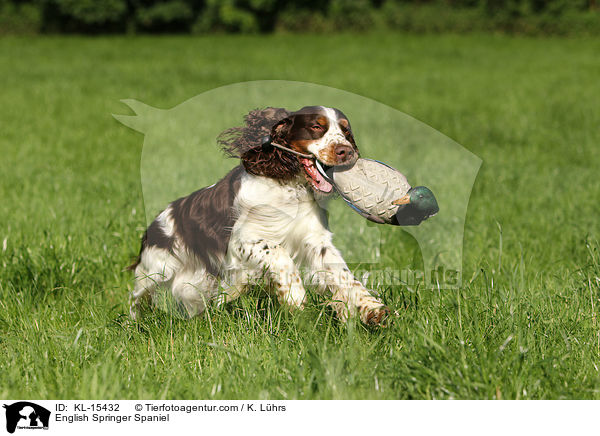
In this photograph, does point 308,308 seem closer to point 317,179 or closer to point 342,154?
point 317,179

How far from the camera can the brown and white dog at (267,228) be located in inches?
97.6

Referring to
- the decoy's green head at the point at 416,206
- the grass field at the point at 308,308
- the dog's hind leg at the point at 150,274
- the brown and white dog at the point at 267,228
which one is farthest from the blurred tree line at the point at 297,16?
the decoy's green head at the point at 416,206

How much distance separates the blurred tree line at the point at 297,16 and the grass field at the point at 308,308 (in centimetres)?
2187

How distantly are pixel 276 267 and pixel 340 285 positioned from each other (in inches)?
11.7

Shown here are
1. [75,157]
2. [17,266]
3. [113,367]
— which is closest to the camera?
[113,367]

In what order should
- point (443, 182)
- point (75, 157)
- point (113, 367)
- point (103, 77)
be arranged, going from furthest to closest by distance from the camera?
point (103, 77) < point (75, 157) < point (443, 182) < point (113, 367)

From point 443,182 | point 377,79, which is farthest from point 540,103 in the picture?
point 443,182

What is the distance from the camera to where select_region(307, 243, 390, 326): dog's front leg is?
271 cm

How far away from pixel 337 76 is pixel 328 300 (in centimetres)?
1357

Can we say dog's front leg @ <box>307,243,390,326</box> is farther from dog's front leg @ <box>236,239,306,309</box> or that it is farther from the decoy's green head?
the decoy's green head

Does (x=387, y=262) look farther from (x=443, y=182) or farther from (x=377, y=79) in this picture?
(x=377, y=79)
